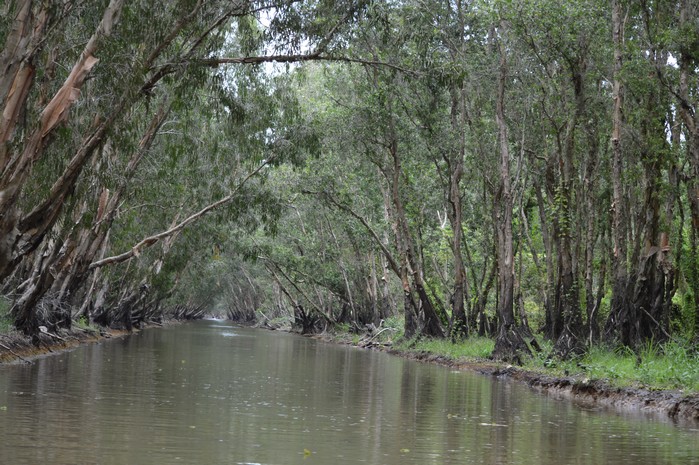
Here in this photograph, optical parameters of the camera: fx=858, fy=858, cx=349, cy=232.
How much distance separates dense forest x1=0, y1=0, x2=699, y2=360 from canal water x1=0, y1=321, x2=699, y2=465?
10.7ft

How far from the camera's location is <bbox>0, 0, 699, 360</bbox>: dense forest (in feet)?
47.3

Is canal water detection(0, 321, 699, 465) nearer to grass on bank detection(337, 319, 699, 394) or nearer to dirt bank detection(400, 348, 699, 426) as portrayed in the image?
dirt bank detection(400, 348, 699, 426)

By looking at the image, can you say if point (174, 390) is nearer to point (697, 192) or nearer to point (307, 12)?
point (307, 12)

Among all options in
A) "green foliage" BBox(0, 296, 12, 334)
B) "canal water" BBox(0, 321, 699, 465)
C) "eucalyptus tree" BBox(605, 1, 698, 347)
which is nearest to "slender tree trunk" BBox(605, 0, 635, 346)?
"eucalyptus tree" BBox(605, 1, 698, 347)

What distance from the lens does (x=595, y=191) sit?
24109 millimetres

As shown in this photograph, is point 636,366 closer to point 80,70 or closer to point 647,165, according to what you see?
point 647,165

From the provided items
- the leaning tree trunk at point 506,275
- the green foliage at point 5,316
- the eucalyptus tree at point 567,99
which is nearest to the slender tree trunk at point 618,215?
the eucalyptus tree at point 567,99

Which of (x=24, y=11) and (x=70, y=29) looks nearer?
(x=24, y=11)

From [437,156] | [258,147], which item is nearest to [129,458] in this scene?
[258,147]

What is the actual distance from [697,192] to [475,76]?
30.2ft

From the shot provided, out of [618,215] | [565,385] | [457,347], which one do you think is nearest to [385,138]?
[457,347]

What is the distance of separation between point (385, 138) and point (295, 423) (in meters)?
20.6

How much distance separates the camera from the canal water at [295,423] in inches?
310

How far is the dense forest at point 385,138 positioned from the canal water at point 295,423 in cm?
327
